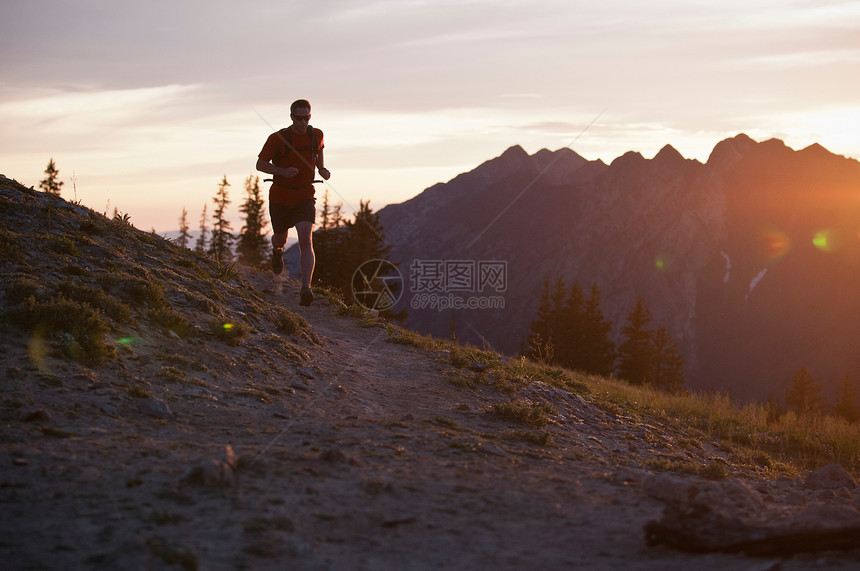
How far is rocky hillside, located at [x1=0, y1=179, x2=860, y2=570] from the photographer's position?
3271mm

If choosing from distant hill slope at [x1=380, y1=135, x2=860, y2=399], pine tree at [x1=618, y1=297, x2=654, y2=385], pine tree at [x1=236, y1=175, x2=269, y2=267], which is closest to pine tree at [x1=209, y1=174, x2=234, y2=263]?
pine tree at [x1=236, y1=175, x2=269, y2=267]

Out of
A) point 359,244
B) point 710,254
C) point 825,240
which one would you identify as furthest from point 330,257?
point 825,240

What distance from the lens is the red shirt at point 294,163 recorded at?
30.3 ft

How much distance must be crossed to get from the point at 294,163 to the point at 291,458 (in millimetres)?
5831

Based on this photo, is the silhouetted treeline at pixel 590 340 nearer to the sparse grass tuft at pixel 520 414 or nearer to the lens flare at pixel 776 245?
the sparse grass tuft at pixel 520 414

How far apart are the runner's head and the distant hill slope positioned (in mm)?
121376

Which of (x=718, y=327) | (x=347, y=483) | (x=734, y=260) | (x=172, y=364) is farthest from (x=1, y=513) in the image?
(x=734, y=260)

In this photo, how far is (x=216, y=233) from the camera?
2141 inches

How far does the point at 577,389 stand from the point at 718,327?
14965 centimetres

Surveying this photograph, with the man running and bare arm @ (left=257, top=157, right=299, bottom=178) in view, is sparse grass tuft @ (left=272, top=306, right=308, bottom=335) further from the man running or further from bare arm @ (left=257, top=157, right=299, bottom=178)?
bare arm @ (left=257, top=157, right=299, bottom=178)

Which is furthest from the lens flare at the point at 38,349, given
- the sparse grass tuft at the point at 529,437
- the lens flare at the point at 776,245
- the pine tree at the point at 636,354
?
the lens flare at the point at 776,245

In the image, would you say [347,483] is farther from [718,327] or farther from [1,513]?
[718,327]

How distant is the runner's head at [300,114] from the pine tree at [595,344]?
46.1m

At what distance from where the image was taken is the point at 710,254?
16338 cm
